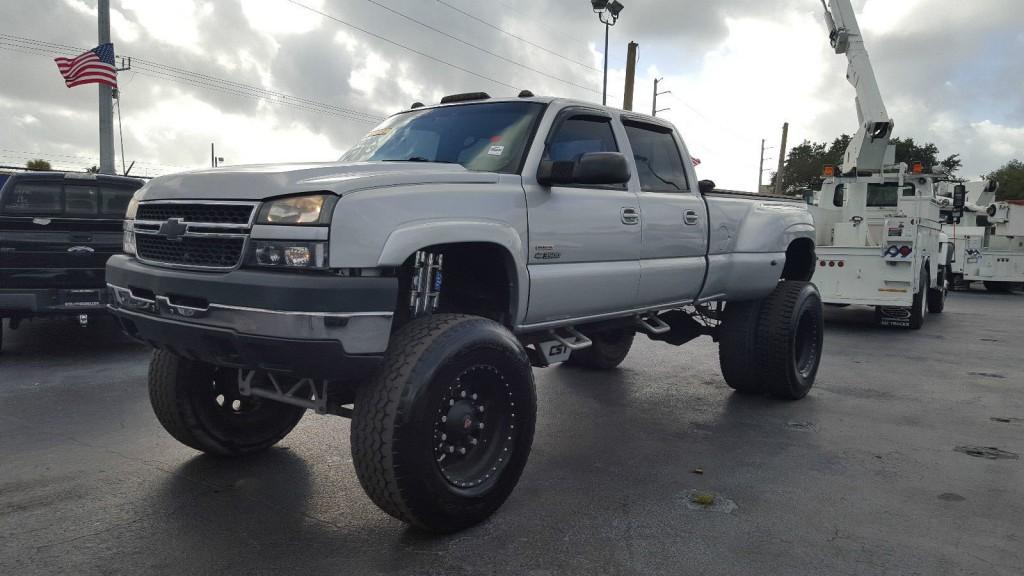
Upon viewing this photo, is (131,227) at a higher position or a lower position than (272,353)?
higher

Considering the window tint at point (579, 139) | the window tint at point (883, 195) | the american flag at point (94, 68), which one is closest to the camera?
the window tint at point (579, 139)

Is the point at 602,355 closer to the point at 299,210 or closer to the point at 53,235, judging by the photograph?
the point at 299,210

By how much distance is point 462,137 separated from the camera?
4344mm

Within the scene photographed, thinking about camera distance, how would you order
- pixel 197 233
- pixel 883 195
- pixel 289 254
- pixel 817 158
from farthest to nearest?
pixel 817 158 < pixel 883 195 < pixel 197 233 < pixel 289 254

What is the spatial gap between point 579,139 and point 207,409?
265 centimetres

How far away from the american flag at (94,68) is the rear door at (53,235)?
1076 cm

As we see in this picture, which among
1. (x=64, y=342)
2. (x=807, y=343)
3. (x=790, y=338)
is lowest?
(x=64, y=342)

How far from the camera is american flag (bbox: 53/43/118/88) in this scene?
16859mm

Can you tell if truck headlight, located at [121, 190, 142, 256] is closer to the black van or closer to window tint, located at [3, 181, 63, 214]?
the black van

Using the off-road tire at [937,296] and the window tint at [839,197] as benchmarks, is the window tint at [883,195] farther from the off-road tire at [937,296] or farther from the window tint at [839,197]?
the off-road tire at [937,296]

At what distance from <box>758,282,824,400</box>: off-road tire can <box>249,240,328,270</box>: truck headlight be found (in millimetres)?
4257

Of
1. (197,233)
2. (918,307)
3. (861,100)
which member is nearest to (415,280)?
(197,233)

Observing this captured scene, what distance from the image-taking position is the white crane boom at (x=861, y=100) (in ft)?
44.3

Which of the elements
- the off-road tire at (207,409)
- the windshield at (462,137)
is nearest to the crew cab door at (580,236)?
the windshield at (462,137)
